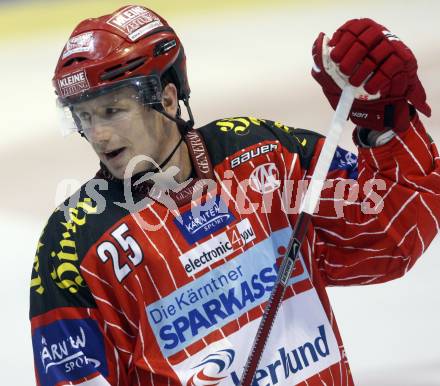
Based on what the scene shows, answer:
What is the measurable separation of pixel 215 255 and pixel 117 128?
0.98 ft

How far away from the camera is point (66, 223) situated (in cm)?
197

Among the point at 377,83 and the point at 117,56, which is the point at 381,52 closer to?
the point at 377,83

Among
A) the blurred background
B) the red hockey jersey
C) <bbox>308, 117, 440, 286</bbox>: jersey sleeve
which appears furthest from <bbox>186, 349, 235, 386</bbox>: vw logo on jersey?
the blurred background

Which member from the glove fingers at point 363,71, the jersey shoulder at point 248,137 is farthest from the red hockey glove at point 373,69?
the jersey shoulder at point 248,137

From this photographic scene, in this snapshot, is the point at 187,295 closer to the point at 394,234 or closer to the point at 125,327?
the point at 125,327

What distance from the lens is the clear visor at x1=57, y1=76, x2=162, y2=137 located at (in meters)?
1.96

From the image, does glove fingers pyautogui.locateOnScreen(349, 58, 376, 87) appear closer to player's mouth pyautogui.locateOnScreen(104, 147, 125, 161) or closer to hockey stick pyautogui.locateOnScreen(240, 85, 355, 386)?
hockey stick pyautogui.locateOnScreen(240, 85, 355, 386)

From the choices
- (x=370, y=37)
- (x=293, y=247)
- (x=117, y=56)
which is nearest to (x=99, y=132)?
(x=117, y=56)

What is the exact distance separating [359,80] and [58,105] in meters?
0.57

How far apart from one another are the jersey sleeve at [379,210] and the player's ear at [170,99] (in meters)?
0.29

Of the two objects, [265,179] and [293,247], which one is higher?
[265,179]

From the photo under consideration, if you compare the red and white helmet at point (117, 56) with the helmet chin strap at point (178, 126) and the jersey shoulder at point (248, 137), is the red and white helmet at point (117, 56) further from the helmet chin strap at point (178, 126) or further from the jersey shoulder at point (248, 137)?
the jersey shoulder at point (248, 137)

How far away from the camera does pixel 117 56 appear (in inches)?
76.7

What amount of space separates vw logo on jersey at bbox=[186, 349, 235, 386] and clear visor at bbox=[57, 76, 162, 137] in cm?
46
